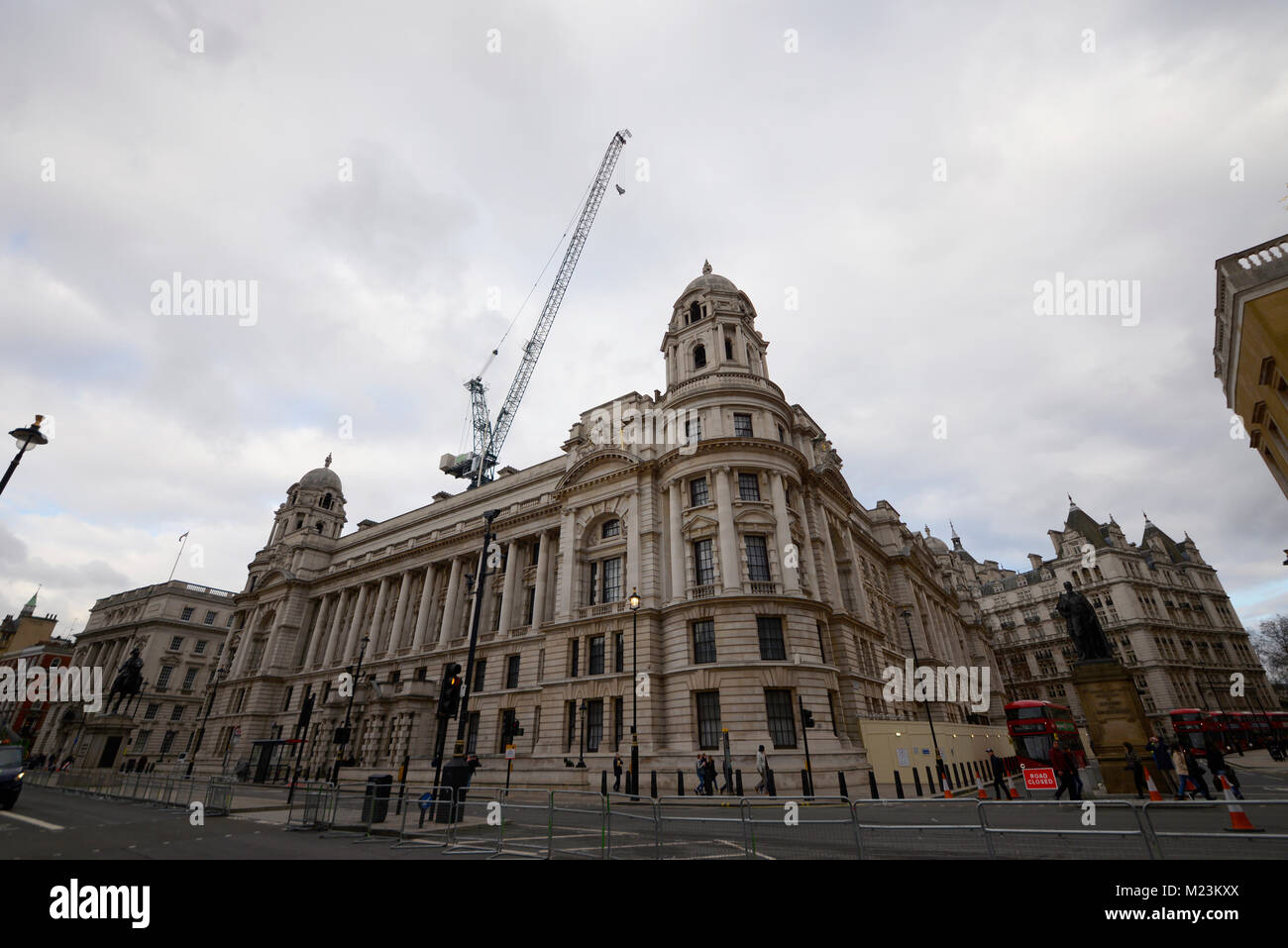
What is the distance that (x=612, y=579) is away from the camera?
36469 mm

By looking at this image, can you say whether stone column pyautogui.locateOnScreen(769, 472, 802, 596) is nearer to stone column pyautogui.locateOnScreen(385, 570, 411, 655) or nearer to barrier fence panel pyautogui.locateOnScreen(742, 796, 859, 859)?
barrier fence panel pyautogui.locateOnScreen(742, 796, 859, 859)

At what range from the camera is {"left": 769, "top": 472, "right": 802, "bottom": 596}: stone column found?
102 feet

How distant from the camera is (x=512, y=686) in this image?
129 feet

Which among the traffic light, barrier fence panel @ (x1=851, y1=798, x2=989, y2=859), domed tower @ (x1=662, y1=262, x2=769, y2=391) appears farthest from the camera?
domed tower @ (x1=662, y1=262, x2=769, y2=391)

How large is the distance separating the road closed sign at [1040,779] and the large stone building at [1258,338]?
15.0 metres

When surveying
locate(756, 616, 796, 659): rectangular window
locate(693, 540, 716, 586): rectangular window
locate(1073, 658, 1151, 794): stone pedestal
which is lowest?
locate(1073, 658, 1151, 794): stone pedestal

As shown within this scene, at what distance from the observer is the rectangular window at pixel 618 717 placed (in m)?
30.6

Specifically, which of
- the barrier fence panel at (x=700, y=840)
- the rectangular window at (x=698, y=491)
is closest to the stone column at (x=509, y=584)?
the rectangular window at (x=698, y=491)

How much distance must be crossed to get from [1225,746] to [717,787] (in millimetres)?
56128

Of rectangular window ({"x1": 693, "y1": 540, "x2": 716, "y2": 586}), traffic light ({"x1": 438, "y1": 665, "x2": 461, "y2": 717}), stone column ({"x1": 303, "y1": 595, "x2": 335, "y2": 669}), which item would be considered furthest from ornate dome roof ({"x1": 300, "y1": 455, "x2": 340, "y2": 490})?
traffic light ({"x1": 438, "y1": 665, "x2": 461, "y2": 717})

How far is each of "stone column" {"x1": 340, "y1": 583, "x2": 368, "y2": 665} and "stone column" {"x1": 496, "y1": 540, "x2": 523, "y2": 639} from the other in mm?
17157
